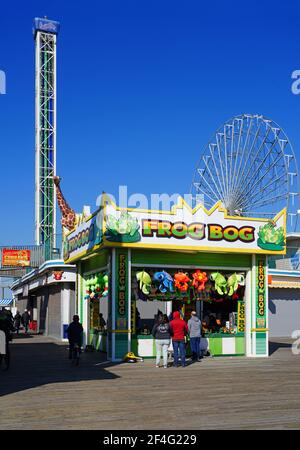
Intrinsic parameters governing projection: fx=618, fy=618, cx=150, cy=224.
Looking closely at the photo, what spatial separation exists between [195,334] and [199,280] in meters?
2.31

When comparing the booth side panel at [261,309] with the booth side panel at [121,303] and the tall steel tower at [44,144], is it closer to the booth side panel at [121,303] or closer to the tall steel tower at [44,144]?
the booth side panel at [121,303]

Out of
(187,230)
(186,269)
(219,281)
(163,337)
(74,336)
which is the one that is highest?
(187,230)

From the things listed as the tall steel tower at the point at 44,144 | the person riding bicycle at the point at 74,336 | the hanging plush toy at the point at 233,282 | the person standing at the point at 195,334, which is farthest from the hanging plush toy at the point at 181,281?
the tall steel tower at the point at 44,144

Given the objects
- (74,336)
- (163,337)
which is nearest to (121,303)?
(74,336)

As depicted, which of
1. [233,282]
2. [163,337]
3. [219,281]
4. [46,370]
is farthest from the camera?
[233,282]

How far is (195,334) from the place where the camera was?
64.6 feet

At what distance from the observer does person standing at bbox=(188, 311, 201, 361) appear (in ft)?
64.3

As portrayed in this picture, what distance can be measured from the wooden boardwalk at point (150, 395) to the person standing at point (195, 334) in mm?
614

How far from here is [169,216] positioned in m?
20.8

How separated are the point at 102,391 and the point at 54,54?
8501 cm

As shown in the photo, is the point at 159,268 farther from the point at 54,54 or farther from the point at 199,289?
the point at 54,54

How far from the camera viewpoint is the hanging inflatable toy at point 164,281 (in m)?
20.8

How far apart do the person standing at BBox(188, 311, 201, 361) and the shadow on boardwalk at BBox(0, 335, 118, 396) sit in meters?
2.77

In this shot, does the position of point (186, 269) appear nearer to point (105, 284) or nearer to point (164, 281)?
point (164, 281)
